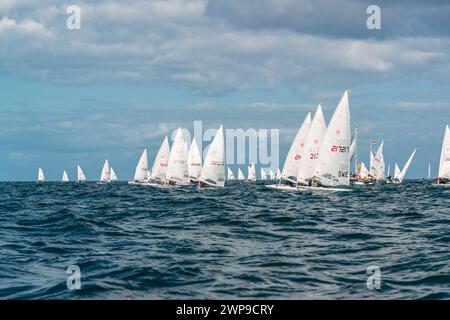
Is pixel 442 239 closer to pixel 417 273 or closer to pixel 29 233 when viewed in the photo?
pixel 417 273

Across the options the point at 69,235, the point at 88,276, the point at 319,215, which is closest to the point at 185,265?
the point at 88,276

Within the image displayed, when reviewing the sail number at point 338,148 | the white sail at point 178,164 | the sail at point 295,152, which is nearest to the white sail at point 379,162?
the white sail at point 178,164

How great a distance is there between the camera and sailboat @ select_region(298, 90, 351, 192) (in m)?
58.3

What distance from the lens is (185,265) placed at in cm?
1627

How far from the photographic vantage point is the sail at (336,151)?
58.2 m

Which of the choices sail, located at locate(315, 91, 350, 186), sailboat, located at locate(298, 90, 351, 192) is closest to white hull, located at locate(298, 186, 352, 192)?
sailboat, located at locate(298, 90, 351, 192)

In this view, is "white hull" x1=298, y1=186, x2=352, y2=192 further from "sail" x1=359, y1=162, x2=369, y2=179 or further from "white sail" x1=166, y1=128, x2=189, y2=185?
"sail" x1=359, y1=162, x2=369, y2=179

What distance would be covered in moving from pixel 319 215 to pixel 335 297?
20.2 metres

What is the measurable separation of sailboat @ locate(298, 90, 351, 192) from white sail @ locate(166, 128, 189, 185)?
32595mm

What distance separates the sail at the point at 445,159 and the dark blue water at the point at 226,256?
5809 centimetres

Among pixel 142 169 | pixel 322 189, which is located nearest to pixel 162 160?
pixel 142 169

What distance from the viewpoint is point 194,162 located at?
9625 cm

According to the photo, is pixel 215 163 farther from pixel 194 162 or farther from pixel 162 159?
pixel 162 159
